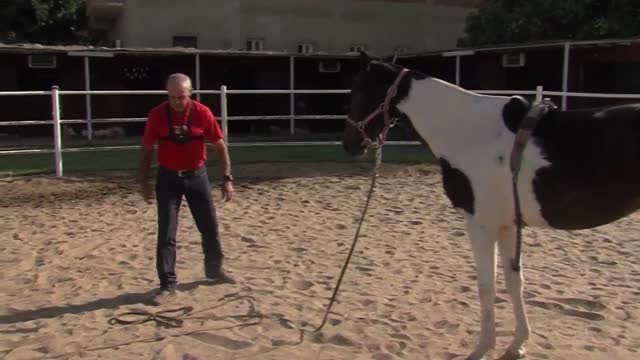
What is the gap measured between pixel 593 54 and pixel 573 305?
1165 centimetres

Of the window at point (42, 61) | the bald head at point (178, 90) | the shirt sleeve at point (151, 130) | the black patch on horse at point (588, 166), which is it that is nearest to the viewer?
the black patch on horse at point (588, 166)

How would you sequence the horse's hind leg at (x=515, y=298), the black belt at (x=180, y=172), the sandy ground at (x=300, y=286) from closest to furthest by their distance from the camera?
the horse's hind leg at (x=515, y=298), the sandy ground at (x=300, y=286), the black belt at (x=180, y=172)

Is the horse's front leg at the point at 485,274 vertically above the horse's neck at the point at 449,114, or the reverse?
the horse's neck at the point at 449,114

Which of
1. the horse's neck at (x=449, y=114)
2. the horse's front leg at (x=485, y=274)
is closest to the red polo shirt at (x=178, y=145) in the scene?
the horse's neck at (x=449, y=114)

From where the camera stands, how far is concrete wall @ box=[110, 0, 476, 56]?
70.1 feet

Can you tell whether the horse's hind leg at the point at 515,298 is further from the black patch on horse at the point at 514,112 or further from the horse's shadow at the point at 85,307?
the horse's shadow at the point at 85,307

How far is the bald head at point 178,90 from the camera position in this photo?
4648mm

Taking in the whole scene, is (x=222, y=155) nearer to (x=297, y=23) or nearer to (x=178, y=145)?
(x=178, y=145)

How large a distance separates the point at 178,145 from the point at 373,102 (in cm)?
176

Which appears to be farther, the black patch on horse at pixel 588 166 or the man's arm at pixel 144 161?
the man's arm at pixel 144 161

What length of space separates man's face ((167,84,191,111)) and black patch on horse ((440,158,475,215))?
2092mm

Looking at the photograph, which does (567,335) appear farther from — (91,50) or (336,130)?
(336,130)

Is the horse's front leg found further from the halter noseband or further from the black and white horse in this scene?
the halter noseband

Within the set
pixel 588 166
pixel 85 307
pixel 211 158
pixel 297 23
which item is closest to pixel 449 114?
pixel 588 166
